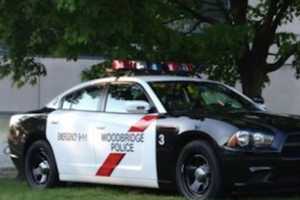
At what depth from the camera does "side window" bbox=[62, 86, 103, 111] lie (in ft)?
34.5

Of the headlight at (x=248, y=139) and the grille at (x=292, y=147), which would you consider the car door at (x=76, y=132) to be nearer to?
the headlight at (x=248, y=139)

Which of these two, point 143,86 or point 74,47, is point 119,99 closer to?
point 143,86

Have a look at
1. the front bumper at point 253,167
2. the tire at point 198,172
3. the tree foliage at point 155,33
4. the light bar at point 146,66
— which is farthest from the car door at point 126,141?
the front bumper at point 253,167

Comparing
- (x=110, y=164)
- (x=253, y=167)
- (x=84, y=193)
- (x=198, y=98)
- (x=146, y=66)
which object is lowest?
(x=84, y=193)

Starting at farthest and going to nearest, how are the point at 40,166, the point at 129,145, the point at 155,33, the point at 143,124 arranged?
the point at 40,166 < the point at 155,33 < the point at 129,145 < the point at 143,124

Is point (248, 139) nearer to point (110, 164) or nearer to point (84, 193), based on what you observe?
point (110, 164)

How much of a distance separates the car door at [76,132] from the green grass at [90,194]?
0.85 ft

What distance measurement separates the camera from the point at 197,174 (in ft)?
29.4

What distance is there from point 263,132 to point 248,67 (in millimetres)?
4332

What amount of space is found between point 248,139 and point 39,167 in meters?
3.65

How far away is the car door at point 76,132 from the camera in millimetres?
10258

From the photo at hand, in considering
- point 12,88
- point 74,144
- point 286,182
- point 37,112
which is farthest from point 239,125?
point 12,88

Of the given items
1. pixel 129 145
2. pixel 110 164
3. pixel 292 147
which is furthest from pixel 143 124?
pixel 292 147

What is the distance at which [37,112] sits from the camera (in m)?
11.3
